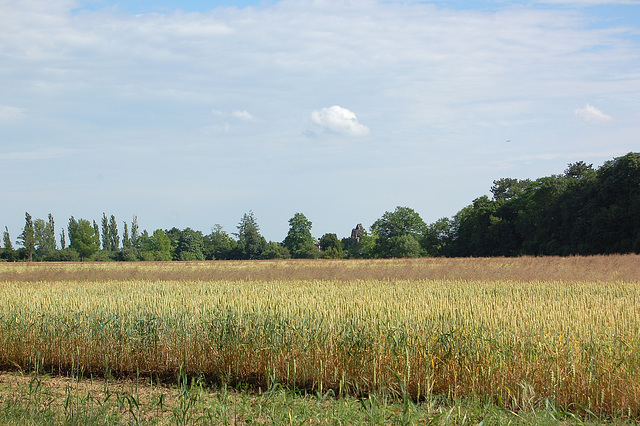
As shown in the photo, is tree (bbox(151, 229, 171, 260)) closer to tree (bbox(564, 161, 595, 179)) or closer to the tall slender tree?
the tall slender tree

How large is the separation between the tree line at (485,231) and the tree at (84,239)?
18 centimetres

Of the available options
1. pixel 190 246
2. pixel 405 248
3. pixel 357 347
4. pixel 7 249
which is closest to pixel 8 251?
pixel 7 249

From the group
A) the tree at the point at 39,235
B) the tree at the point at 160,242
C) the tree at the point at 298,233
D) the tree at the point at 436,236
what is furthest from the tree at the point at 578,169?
the tree at the point at 39,235

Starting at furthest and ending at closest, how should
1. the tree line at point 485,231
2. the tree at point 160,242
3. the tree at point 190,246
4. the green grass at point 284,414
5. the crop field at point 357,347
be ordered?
the tree at point 160,242
the tree at point 190,246
the tree line at point 485,231
the crop field at point 357,347
the green grass at point 284,414

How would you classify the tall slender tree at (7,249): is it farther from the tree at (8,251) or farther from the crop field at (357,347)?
the crop field at (357,347)

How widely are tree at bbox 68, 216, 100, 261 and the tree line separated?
0.18m

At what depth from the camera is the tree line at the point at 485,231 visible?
168 ft

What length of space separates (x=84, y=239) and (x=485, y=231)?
70.8m

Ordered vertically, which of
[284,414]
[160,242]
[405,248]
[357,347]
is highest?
[160,242]

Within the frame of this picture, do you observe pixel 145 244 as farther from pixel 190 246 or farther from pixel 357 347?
pixel 357 347

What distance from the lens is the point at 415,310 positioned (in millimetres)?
9648

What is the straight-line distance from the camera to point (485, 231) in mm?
71812

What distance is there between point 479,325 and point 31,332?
27.6ft

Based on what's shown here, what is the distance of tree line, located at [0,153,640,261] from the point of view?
5134 cm
